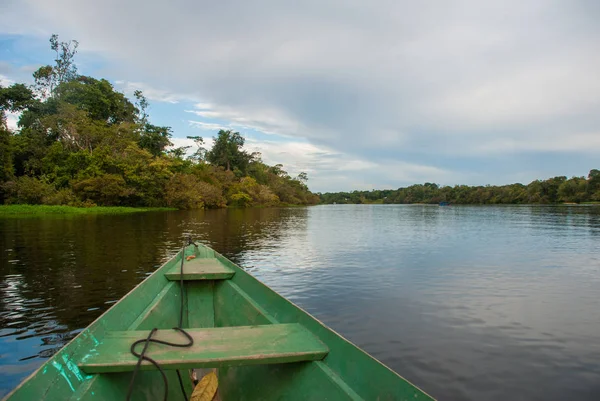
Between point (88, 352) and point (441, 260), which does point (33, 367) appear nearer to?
point (88, 352)

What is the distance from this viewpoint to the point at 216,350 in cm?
220

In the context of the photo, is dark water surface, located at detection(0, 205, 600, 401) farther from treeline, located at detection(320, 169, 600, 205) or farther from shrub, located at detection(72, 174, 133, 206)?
treeline, located at detection(320, 169, 600, 205)

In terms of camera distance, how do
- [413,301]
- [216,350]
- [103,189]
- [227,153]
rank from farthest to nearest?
[227,153], [103,189], [413,301], [216,350]

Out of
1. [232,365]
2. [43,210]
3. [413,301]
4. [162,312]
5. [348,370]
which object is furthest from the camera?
[43,210]

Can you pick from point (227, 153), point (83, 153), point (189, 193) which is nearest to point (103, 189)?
point (83, 153)

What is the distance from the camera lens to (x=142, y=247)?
1180 centimetres

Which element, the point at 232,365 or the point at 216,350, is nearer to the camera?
the point at 232,365

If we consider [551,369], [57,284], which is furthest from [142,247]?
[551,369]

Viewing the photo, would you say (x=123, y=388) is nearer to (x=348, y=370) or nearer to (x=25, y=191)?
(x=348, y=370)

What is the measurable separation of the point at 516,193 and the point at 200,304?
299 feet

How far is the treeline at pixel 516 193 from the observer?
68750 millimetres

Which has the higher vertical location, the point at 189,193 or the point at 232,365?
the point at 189,193

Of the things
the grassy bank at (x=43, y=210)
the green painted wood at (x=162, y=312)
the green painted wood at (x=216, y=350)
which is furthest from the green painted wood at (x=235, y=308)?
the grassy bank at (x=43, y=210)

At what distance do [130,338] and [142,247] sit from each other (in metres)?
10.2
